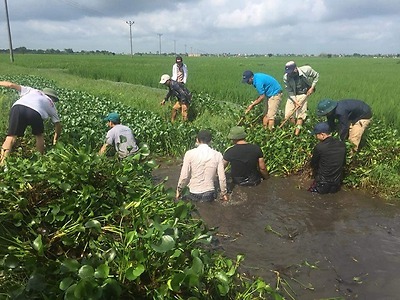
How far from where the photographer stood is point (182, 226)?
2238 mm

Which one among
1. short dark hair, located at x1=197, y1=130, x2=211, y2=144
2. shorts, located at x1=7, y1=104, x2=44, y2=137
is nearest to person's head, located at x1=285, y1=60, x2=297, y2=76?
short dark hair, located at x1=197, y1=130, x2=211, y2=144

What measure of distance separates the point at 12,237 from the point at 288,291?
7.65ft

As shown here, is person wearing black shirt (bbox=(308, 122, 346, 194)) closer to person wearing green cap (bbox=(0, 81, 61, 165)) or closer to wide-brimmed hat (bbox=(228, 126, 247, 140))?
wide-brimmed hat (bbox=(228, 126, 247, 140))

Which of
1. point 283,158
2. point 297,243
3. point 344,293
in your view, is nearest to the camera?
point 344,293

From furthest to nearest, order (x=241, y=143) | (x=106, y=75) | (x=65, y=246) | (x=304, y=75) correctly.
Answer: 1. (x=106, y=75)
2. (x=304, y=75)
3. (x=241, y=143)
4. (x=65, y=246)

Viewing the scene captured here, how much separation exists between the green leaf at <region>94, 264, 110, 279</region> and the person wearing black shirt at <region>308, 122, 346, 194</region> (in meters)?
4.11

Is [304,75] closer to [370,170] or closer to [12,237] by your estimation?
[370,170]

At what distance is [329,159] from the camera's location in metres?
5.18

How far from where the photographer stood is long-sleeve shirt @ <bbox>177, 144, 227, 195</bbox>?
4.70 m

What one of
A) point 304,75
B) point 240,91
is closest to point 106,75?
point 240,91

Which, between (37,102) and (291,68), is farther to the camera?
(291,68)

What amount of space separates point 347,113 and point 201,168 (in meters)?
2.67

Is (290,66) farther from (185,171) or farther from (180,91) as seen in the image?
(185,171)

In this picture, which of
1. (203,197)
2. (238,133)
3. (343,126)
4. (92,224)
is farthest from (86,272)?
(343,126)
